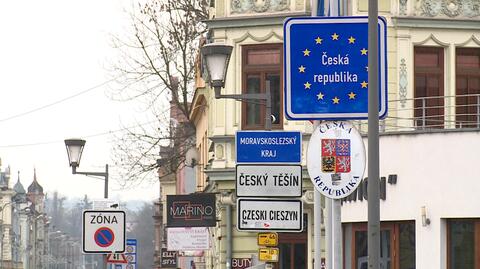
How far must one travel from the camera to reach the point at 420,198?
77.4 feet

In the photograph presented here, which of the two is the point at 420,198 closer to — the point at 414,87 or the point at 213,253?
the point at 414,87

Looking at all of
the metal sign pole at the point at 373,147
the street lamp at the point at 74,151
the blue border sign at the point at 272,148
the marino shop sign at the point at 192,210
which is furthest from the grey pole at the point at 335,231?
the marino shop sign at the point at 192,210

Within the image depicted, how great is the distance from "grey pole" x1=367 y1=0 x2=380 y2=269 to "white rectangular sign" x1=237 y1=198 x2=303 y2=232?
5619 mm

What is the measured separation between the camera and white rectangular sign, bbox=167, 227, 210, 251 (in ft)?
123

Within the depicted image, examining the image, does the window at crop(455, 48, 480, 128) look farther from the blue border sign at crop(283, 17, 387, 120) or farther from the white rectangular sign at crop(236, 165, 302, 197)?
the blue border sign at crop(283, 17, 387, 120)

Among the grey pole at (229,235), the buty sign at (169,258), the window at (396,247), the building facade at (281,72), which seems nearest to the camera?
the window at (396,247)

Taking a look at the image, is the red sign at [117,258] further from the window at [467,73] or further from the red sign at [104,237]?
the red sign at [104,237]

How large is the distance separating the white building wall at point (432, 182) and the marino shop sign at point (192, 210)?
43.8 feet

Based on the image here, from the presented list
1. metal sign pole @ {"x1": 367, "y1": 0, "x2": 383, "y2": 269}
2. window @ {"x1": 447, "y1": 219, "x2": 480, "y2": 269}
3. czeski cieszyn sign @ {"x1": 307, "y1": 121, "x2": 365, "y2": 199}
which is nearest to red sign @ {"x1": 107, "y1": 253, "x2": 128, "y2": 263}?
window @ {"x1": 447, "y1": 219, "x2": 480, "y2": 269}

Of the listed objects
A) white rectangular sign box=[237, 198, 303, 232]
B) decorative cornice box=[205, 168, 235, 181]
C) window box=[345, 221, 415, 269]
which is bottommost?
window box=[345, 221, 415, 269]

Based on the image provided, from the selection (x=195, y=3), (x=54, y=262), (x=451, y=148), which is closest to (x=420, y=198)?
(x=451, y=148)

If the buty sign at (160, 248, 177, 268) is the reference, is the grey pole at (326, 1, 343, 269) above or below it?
above

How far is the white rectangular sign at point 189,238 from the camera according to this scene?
37531 millimetres

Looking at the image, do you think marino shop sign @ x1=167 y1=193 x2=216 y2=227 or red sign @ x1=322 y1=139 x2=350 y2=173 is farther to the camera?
marino shop sign @ x1=167 y1=193 x2=216 y2=227
